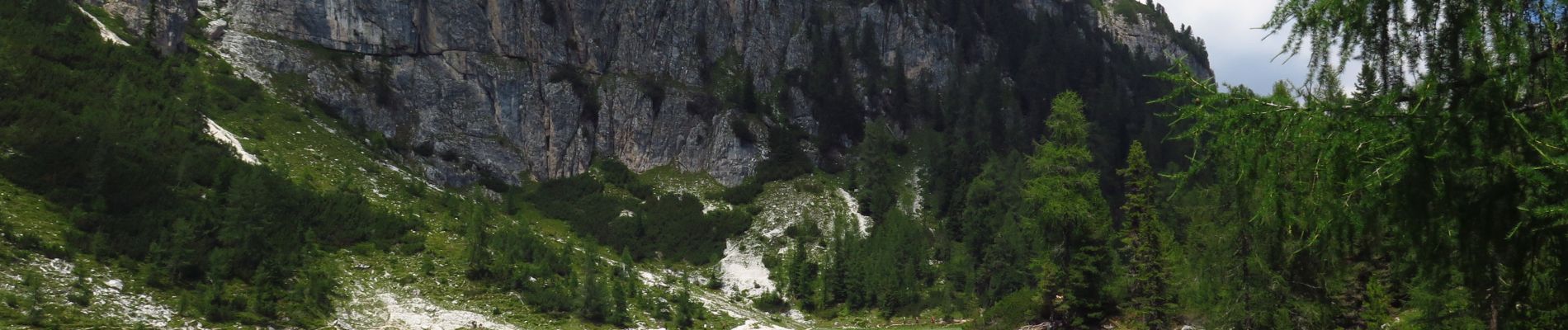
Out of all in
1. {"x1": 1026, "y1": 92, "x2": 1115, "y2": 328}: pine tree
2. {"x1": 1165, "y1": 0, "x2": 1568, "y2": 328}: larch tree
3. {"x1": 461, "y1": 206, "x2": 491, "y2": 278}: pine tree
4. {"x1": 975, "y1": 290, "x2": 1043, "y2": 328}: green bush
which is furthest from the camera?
{"x1": 461, "y1": 206, "x2": 491, "y2": 278}: pine tree

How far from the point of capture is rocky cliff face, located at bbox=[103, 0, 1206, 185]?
120m

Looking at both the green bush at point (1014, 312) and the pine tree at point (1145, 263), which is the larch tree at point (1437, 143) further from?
the green bush at point (1014, 312)

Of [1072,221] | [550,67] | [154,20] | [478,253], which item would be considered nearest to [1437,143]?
[1072,221]

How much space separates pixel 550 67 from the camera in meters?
140

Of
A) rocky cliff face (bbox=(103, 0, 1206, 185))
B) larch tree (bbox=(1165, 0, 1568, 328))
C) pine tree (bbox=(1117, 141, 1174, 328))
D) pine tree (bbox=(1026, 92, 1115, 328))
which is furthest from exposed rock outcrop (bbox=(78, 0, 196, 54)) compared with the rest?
larch tree (bbox=(1165, 0, 1568, 328))

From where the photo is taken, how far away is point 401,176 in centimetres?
10475

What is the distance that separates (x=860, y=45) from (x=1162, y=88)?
5638 centimetres

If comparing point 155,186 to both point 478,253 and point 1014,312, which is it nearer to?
point 478,253

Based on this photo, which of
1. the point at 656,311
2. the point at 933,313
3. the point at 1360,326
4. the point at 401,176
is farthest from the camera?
the point at 401,176

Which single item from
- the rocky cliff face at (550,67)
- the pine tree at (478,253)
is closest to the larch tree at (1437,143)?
the pine tree at (478,253)

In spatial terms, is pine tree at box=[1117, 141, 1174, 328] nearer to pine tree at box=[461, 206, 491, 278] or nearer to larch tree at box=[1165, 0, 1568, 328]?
larch tree at box=[1165, 0, 1568, 328]

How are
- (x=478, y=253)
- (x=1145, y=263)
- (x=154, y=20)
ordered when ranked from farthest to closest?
(x=154, y=20) → (x=478, y=253) → (x=1145, y=263)

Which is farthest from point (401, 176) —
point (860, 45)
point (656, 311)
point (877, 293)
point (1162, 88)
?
point (1162, 88)

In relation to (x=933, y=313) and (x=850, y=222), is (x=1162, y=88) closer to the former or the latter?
(x=850, y=222)
